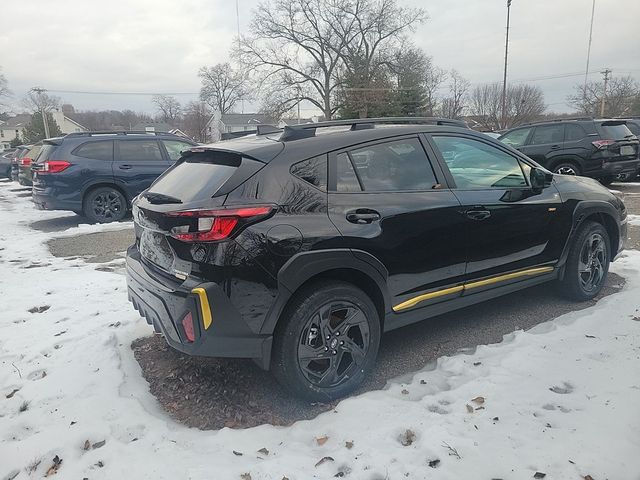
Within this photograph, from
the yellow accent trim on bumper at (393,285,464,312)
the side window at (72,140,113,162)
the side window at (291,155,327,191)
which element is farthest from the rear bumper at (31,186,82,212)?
the yellow accent trim on bumper at (393,285,464,312)

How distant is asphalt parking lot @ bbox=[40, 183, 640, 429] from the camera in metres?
2.88

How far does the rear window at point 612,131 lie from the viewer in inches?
425

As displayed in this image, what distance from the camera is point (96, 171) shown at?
904cm

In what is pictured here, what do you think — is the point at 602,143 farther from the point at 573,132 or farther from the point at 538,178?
the point at 538,178

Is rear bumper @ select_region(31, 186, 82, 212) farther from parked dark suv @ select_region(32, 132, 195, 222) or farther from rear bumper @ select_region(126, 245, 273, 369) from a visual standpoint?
rear bumper @ select_region(126, 245, 273, 369)

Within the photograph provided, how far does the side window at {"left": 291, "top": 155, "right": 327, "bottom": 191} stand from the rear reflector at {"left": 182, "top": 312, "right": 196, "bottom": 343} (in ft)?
3.46

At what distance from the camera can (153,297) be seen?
113 inches

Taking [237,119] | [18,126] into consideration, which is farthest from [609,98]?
[18,126]

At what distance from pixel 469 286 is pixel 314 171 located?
156 cm

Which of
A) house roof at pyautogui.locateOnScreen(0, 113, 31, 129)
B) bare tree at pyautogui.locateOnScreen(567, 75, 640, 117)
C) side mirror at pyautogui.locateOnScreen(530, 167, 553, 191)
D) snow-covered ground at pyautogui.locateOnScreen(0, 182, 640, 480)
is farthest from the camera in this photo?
house roof at pyautogui.locateOnScreen(0, 113, 31, 129)

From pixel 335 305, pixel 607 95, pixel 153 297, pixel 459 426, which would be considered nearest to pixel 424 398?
pixel 459 426

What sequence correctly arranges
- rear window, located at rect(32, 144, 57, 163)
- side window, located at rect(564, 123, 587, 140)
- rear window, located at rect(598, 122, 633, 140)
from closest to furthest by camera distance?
1. rear window, located at rect(32, 144, 57, 163)
2. rear window, located at rect(598, 122, 633, 140)
3. side window, located at rect(564, 123, 587, 140)

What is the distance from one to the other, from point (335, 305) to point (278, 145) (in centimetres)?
108

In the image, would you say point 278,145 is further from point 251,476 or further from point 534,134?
point 534,134
